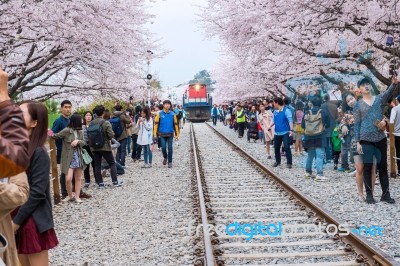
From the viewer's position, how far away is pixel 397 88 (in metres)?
7.66

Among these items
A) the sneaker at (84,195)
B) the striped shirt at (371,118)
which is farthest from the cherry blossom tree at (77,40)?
the striped shirt at (371,118)

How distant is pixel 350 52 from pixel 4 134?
49.1ft

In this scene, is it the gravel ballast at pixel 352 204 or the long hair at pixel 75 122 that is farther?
the long hair at pixel 75 122

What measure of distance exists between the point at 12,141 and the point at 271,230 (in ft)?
16.9

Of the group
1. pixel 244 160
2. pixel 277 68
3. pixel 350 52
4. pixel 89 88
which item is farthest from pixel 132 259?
pixel 277 68

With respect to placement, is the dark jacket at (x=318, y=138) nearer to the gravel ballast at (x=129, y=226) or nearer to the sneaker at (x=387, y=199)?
the gravel ballast at (x=129, y=226)

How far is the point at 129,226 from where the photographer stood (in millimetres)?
7453

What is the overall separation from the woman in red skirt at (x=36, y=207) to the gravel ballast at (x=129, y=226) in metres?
2.28

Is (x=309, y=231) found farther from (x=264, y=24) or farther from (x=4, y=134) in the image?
(x=264, y=24)

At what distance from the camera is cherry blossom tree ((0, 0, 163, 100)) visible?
1149cm

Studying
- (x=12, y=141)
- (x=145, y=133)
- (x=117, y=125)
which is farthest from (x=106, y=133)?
(x=12, y=141)

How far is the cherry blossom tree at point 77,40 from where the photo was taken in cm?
1149
